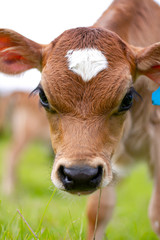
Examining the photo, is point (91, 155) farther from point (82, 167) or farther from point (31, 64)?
point (31, 64)

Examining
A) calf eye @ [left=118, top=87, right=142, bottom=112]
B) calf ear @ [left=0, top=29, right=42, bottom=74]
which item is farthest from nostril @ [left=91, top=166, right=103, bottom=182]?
calf ear @ [left=0, top=29, right=42, bottom=74]

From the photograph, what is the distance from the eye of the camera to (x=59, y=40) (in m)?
4.06

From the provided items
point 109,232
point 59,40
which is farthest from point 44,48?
point 109,232

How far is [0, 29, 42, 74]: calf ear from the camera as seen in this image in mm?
4199

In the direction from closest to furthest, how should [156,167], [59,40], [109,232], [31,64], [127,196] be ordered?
[59,40], [31,64], [156,167], [109,232], [127,196]

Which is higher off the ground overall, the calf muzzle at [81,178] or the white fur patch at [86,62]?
the white fur patch at [86,62]

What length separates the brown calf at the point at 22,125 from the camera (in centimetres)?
1287

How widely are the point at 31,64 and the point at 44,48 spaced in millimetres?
259

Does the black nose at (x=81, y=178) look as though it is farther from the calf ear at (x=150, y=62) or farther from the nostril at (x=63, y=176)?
the calf ear at (x=150, y=62)

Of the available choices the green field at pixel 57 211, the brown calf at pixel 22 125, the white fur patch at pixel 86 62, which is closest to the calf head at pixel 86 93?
the white fur patch at pixel 86 62

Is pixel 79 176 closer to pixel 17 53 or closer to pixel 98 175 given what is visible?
pixel 98 175

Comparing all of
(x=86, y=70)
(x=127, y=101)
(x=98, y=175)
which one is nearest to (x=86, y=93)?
(x=86, y=70)

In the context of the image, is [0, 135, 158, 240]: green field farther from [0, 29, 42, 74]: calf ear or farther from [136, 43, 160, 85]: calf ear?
[136, 43, 160, 85]: calf ear

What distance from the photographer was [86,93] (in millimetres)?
3621
